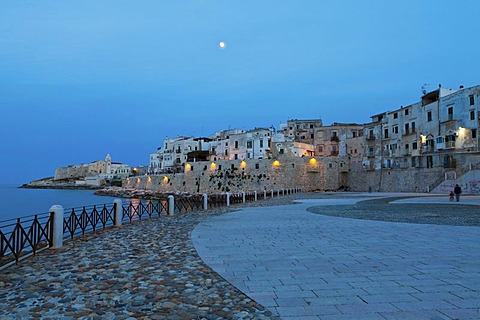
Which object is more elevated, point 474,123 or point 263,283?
point 474,123

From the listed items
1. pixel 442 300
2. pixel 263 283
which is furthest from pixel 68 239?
pixel 442 300

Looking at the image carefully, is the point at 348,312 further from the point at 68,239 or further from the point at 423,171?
the point at 423,171

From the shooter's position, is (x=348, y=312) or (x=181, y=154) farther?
(x=181, y=154)

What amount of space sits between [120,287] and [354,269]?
13.7ft

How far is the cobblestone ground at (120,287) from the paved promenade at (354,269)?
44 centimetres

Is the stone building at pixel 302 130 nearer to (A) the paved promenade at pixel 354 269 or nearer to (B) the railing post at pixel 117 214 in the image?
(B) the railing post at pixel 117 214

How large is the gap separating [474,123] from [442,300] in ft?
143

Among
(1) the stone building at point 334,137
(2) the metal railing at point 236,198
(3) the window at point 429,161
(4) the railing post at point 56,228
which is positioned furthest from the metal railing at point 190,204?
(1) the stone building at point 334,137

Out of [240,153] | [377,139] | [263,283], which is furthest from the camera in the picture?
[240,153]

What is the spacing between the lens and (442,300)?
477 cm

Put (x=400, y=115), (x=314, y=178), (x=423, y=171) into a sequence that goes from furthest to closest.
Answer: (x=314, y=178), (x=400, y=115), (x=423, y=171)

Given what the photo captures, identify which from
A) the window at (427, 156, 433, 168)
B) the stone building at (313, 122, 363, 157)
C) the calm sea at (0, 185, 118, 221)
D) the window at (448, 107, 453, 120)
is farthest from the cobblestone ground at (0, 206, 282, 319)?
the stone building at (313, 122, 363, 157)

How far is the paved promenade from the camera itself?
459 cm

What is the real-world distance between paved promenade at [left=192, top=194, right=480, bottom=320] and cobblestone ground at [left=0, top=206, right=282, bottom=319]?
444 mm
